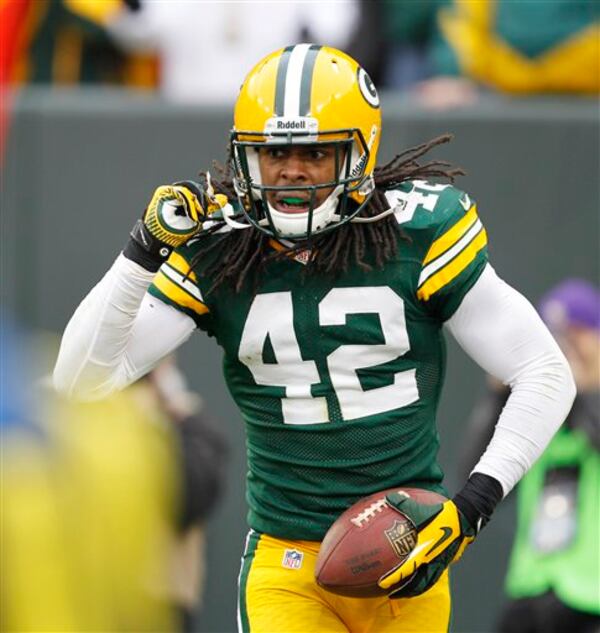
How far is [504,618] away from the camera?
21.8 ft

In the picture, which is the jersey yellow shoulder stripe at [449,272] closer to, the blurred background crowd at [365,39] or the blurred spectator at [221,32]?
the blurred background crowd at [365,39]

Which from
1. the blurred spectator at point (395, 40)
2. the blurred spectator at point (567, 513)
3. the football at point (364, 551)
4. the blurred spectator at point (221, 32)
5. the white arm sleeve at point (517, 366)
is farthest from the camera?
the blurred spectator at point (395, 40)

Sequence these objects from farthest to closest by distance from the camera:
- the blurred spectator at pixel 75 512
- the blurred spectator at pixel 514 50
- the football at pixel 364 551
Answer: the blurred spectator at pixel 514 50 < the football at pixel 364 551 < the blurred spectator at pixel 75 512

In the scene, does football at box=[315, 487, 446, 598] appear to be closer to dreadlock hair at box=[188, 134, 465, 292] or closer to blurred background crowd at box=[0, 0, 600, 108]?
dreadlock hair at box=[188, 134, 465, 292]

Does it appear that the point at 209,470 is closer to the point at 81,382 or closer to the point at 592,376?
the point at 592,376

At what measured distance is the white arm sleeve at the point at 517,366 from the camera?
4562 mm

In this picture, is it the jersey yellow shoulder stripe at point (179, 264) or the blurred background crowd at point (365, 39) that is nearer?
the jersey yellow shoulder stripe at point (179, 264)

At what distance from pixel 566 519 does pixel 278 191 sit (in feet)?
8.19

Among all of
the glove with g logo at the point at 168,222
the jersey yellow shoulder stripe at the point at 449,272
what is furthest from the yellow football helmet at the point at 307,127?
the jersey yellow shoulder stripe at the point at 449,272

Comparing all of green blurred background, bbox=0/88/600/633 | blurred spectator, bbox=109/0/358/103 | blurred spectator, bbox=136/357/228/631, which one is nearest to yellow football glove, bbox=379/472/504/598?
blurred spectator, bbox=136/357/228/631

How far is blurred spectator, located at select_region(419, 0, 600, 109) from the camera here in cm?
755

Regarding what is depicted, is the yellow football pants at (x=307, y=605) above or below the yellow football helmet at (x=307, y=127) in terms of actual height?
below

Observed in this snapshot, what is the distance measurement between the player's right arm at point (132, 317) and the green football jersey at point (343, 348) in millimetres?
88

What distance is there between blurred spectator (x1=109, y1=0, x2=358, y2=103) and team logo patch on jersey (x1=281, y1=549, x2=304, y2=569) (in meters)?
3.34
